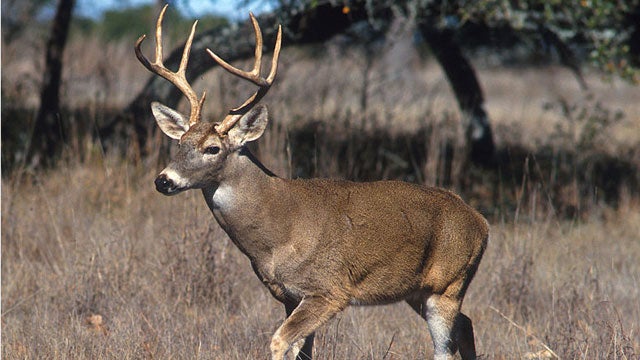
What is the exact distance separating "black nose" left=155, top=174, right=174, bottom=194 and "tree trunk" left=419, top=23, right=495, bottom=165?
22.0 feet

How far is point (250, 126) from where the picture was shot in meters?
5.03

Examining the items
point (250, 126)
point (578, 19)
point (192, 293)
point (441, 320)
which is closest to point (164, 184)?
point (250, 126)

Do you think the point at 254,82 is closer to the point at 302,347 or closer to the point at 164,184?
the point at 164,184

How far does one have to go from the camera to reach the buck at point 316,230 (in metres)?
4.90

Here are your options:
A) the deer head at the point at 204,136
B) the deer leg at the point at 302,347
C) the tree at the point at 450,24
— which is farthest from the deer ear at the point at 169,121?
the tree at the point at 450,24

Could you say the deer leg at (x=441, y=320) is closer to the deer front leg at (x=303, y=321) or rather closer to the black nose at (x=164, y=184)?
the deer front leg at (x=303, y=321)

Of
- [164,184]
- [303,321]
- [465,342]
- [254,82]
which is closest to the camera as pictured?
[164,184]

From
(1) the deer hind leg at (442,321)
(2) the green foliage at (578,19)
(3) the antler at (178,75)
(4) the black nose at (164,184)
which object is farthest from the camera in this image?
(2) the green foliage at (578,19)

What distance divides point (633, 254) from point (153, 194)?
4113mm

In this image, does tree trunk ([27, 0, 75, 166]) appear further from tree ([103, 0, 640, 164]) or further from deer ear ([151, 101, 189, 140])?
deer ear ([151, 101, 189, 140])

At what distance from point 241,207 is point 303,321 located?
66 centimetres

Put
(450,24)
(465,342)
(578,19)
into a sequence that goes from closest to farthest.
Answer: (465,342)
(578,19)
(450,24)

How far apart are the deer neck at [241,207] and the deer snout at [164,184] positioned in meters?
0.29

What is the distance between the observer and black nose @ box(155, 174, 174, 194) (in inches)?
185
